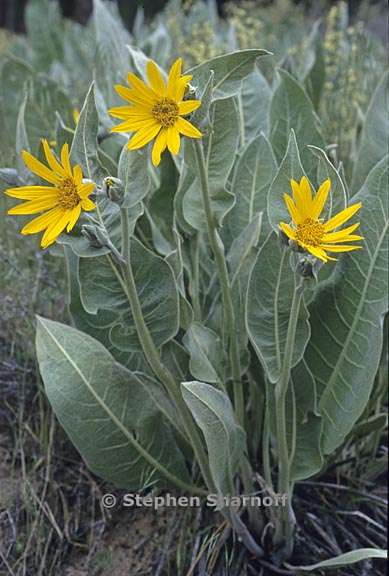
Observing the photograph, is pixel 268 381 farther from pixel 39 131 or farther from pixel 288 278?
pixel 39 131

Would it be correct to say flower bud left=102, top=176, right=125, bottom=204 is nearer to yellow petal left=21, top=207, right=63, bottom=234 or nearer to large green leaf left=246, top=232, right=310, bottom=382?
yellow petal left=21, top=207, right=63, bottom=234

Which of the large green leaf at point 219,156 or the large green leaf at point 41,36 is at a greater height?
the large green leaf at point 41,36

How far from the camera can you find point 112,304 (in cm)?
114

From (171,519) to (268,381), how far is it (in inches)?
13.2

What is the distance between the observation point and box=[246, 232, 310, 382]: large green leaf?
1103mm

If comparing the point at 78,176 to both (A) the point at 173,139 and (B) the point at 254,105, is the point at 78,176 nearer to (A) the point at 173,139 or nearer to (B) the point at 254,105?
(A) the point at 173,139

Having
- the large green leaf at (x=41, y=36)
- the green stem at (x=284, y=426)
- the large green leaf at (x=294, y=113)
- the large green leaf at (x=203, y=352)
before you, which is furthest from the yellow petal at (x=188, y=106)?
the large green leaf at (x=41, y=36)

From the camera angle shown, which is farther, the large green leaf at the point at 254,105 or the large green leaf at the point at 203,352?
the large green leaf at the point at 254,105

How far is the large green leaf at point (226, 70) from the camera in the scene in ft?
3.27

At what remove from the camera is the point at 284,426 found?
1100 mm

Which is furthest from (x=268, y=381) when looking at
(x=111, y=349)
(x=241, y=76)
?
(x=241, y=76)

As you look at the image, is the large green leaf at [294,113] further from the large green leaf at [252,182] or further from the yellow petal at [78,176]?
the yellow petal at [78,176]

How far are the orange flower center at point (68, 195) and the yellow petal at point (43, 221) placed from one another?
0.01 metres

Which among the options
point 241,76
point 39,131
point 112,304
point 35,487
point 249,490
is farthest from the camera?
point 39,131
